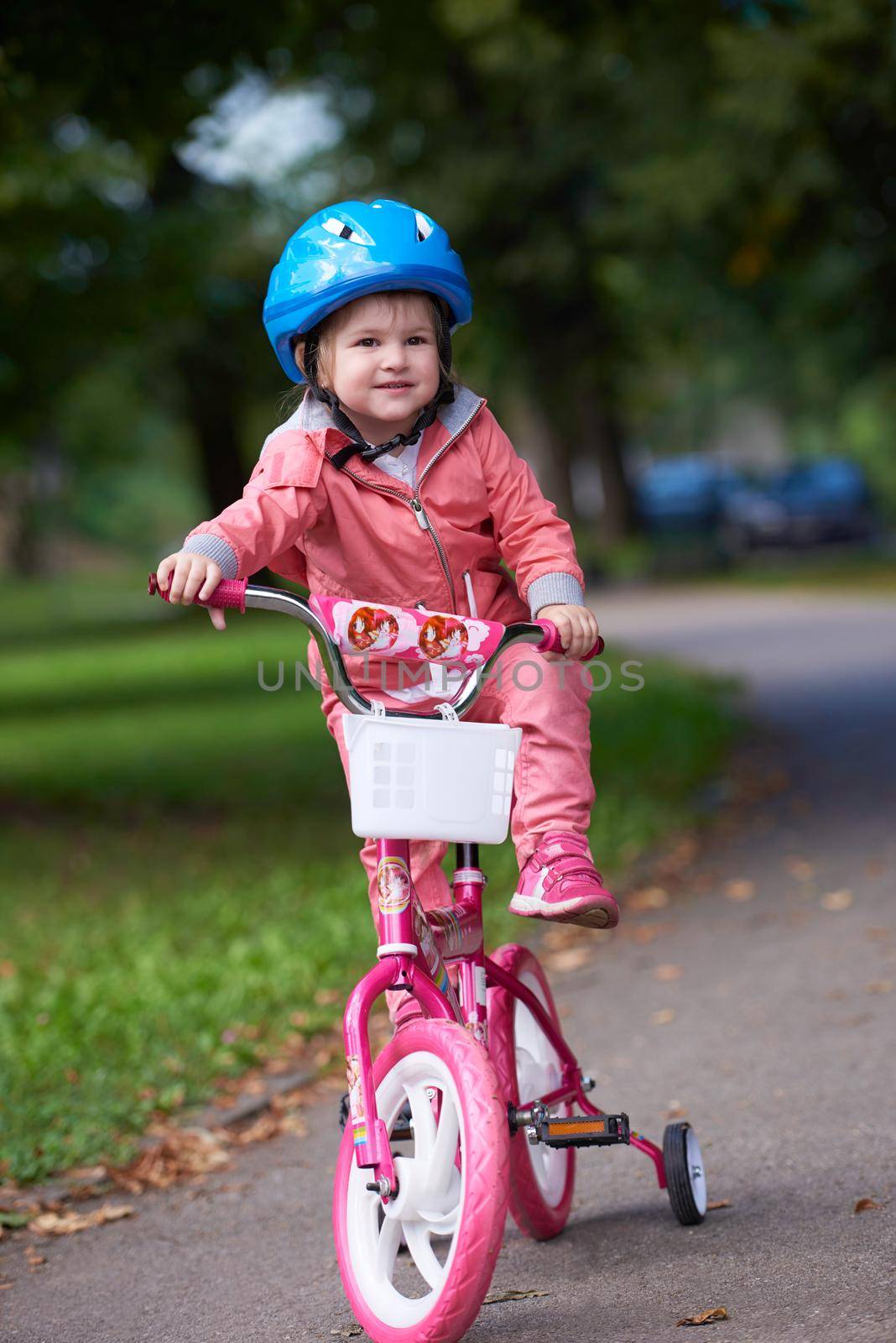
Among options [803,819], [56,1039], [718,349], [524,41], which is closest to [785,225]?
[524,41]

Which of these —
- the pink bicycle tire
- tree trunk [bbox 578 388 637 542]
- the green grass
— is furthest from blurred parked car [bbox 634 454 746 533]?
the pink bicycle tire

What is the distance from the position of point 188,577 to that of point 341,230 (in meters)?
0.75

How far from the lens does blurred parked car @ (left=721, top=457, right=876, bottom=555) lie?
32.6m

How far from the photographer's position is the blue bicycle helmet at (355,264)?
3092 mm

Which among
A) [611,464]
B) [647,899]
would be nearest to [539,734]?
[647,899]

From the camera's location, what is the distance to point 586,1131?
330 cm

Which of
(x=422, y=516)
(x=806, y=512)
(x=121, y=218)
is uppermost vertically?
(x=121, y=218)

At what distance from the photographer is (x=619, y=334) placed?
32.9 m

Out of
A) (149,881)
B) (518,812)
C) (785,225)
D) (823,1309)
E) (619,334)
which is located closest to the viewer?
(823,1309)

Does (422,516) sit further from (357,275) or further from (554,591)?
(357,275)

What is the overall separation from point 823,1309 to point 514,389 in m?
33.9

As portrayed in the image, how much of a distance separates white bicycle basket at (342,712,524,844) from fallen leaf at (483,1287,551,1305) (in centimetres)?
102

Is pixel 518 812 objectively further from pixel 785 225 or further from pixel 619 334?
pixel 619 334

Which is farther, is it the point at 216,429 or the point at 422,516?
the point at 216,429
